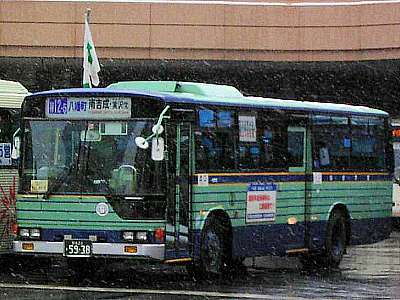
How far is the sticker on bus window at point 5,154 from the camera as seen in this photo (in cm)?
1855

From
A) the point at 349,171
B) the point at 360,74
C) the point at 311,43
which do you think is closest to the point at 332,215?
the point at 349,171

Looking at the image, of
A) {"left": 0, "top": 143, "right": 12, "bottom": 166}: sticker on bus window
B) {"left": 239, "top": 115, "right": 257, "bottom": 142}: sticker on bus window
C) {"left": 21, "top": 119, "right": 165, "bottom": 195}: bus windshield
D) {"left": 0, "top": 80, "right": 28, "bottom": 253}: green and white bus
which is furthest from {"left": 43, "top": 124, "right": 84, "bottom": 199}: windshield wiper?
{"left": 239, "top": 115, "right": 257, "bottom": 142}: sticker on bus window

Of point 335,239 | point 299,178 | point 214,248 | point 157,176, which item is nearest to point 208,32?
point 335,239

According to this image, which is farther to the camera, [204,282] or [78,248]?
[204,282]

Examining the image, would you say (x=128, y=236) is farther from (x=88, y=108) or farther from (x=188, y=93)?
(x=188, y=93)

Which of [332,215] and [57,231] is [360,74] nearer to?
[332,215]

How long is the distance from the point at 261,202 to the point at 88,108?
12.0 ft

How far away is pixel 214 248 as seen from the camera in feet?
57.9

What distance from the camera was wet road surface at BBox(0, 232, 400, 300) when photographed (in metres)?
15.8

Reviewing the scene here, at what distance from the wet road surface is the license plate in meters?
0.48

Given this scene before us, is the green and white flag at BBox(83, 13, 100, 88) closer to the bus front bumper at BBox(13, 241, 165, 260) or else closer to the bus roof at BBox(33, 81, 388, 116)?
the bus roof at BBox(33, 81, 388, 116)

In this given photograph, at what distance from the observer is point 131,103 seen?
16.5 meters

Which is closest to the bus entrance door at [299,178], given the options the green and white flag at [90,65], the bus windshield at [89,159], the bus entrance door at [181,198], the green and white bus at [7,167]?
the bus entrance door at [181,198]

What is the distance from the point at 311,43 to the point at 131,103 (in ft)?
61.8
